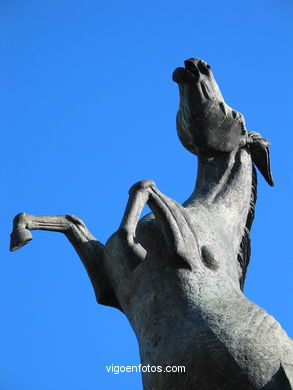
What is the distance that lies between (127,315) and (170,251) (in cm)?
71

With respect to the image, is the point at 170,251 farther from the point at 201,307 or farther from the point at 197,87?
the point at 197,87

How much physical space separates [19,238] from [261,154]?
8.68 ft

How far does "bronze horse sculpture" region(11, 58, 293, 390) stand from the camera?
248 inches

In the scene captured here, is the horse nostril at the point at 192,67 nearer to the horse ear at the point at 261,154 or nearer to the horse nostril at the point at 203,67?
the horse nostril at the point at 203,67

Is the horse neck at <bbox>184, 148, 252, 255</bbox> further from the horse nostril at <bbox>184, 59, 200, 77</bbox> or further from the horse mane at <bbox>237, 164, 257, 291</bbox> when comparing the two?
the horse nostril at <bbox>184, 59, 200, 77</bbox>

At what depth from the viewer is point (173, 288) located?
682 cm

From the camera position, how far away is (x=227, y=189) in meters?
8.06

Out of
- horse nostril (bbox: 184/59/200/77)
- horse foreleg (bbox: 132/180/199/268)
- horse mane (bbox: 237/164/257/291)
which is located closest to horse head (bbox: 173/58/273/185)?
horse nostril (bbox: 184/59/200/77)

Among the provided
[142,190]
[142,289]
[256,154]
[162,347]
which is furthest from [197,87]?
[162,347]

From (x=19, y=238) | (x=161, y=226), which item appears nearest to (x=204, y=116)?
(x=161, y=226)

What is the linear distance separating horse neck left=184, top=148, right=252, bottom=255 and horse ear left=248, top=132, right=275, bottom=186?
5.6 inches

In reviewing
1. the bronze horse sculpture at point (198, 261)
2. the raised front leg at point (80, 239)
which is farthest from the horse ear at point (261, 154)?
the raised front leg at point (80, 239)

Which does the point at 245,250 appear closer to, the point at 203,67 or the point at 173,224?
the point at 173,224

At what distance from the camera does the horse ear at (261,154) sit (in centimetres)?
Answer: 848
